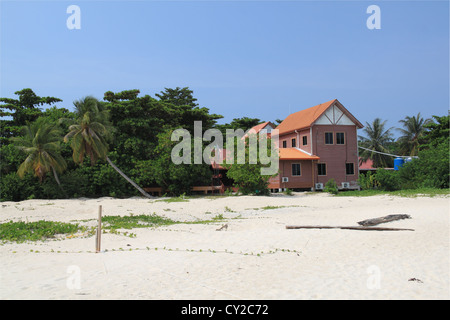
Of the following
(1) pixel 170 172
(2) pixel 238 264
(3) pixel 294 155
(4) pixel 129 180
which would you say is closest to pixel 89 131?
(4) pixel 129 180

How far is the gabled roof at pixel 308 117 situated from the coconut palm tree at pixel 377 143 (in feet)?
45.5

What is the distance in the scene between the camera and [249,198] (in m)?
22.9

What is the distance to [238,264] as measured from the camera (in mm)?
7633

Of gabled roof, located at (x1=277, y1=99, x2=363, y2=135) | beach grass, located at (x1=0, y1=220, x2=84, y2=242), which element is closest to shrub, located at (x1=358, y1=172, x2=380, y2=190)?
gabled roof, located at (x1=277, y1=99, x2=363, y2=135)

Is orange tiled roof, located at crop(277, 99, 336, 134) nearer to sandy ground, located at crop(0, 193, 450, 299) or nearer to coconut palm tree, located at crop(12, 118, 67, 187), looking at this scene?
sandy ground, located at crop(0, 193, 450, 299)

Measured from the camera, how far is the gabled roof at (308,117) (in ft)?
107

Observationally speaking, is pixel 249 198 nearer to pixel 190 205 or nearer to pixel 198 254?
pixel 190 205

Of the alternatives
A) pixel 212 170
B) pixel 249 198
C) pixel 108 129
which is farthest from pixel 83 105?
pixel 249 198

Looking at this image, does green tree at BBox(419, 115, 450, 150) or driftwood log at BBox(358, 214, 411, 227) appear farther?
green tree at BBox(419, 115, 450, 150)

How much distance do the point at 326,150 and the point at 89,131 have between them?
2028 cm

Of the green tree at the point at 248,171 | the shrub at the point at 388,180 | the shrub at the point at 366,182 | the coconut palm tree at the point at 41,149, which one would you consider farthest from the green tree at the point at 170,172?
the shrub at the point at 388,180

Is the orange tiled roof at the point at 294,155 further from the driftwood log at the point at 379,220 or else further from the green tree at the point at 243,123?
the driftwood log at the point at 379,220

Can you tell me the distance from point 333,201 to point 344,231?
10728 millimetres

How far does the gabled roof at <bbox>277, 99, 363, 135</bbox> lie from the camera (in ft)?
107
